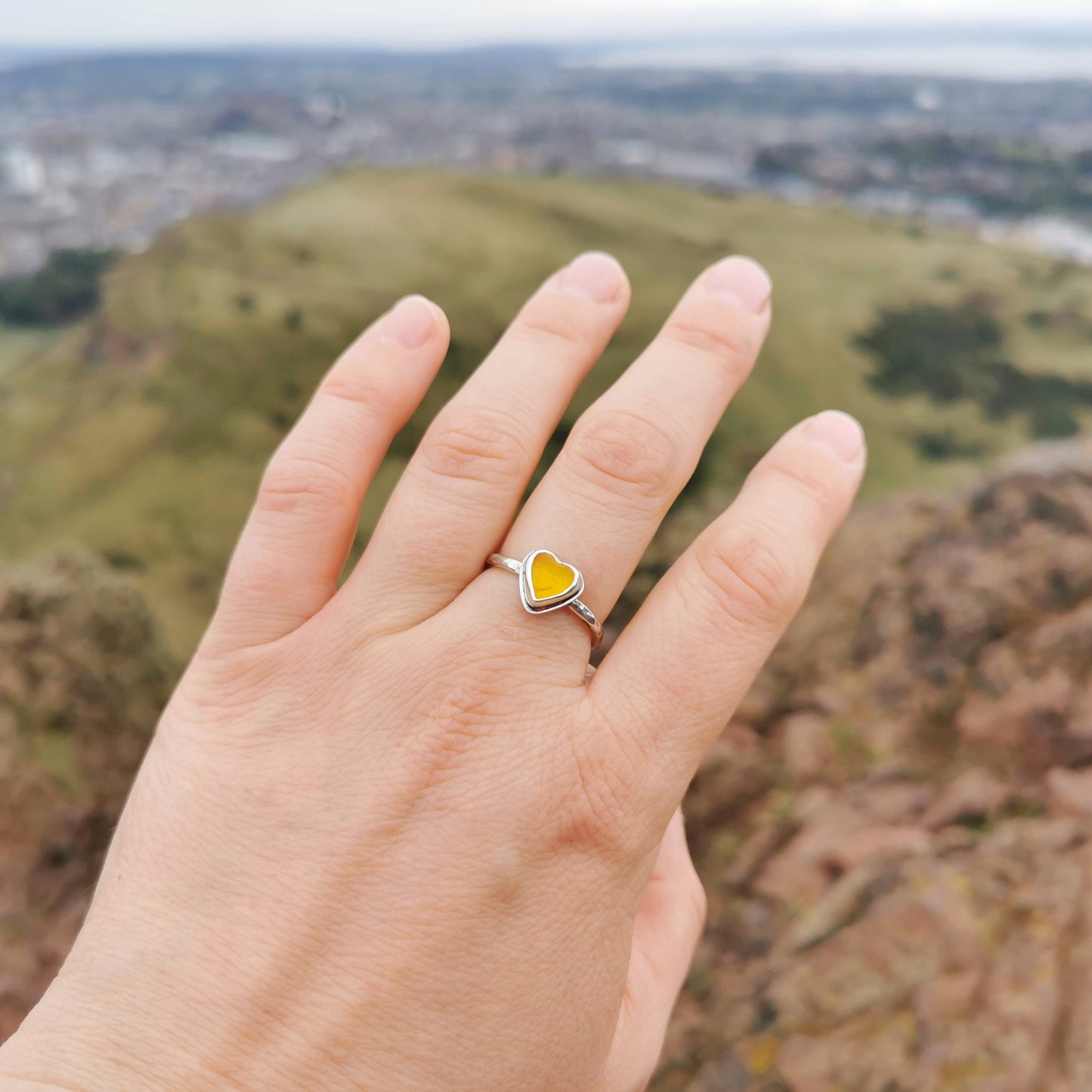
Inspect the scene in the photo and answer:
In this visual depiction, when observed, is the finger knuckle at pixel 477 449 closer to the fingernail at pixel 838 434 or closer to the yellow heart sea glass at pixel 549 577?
the yellow heart sea glass at pixel 549 577

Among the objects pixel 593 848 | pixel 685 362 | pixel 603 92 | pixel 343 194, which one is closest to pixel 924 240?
pixel 343 194

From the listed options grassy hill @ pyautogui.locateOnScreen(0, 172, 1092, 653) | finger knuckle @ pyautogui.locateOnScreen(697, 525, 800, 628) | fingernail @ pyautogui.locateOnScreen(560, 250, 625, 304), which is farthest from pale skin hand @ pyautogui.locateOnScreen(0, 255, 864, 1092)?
grassy hill @ pyautogui.locateOnScreen(0, 172, 1092, 653)

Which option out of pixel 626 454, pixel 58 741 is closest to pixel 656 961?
pixel 626 454

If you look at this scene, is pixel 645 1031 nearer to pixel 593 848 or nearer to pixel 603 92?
pixel 593 848

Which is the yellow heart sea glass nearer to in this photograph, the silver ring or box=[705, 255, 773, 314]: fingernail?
the silver ring

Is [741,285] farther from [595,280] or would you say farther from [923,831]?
[923,831]

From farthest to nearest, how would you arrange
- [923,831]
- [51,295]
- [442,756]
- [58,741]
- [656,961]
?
[51,295] → [58,741] → [923,831] → [656,961] → [442,756]
